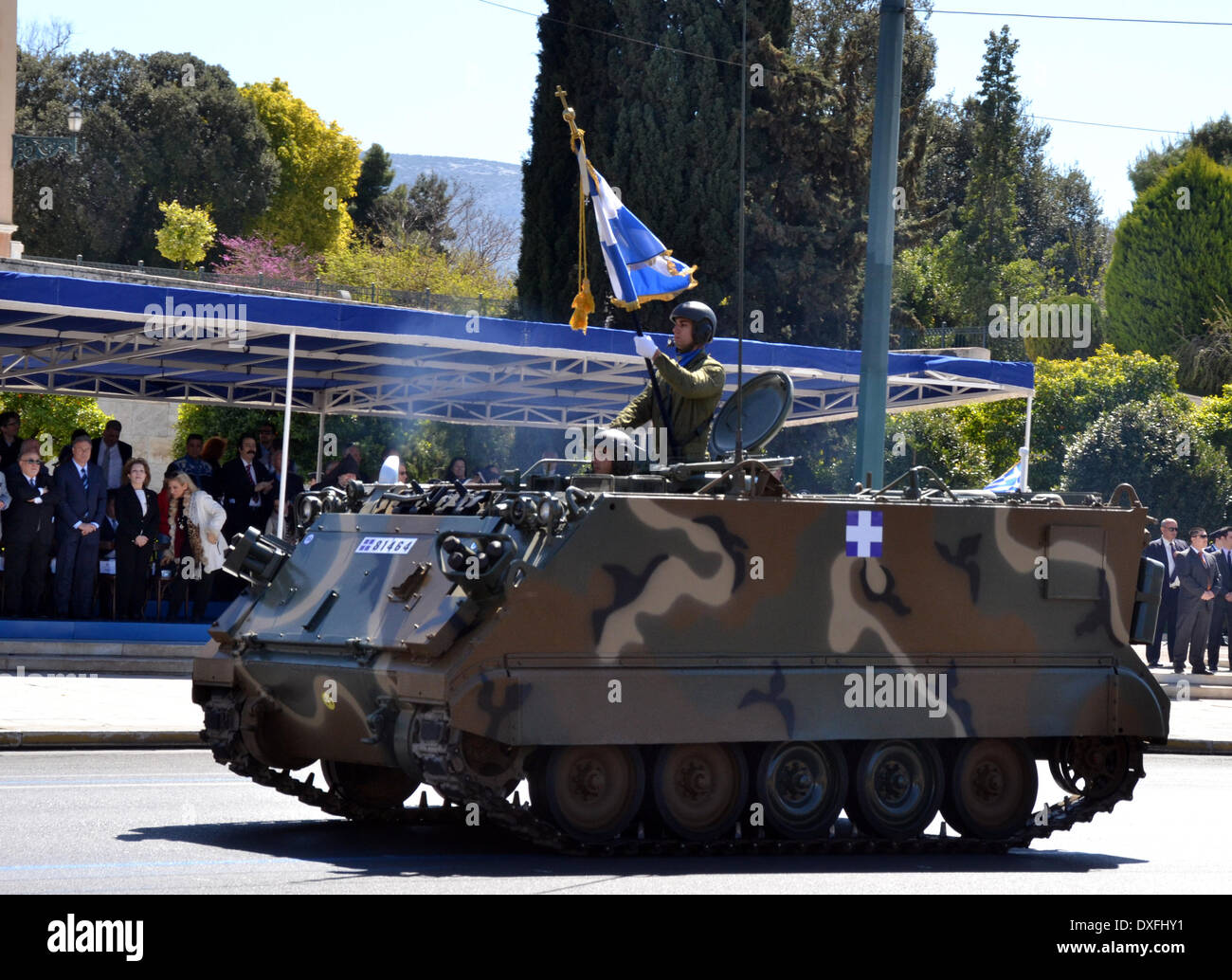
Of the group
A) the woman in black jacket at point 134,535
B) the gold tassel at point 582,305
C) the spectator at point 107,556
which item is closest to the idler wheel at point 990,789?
the gold tassel at point 582,305

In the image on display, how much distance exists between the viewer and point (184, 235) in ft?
194

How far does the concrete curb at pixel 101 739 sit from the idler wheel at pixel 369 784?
3.03m

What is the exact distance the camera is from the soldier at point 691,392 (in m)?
11.1

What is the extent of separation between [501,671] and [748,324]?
31444 millimetres

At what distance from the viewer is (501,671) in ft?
30.2

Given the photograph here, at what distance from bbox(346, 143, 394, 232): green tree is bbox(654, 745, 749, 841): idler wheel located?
74.3 meters

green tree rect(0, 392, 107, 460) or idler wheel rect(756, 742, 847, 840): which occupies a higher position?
green tree rect(0, 392, 107, 460)

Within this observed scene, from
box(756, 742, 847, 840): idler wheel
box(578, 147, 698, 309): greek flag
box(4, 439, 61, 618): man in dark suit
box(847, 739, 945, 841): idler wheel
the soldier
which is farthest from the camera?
box(4, 439, 61, 618): man in dark suit

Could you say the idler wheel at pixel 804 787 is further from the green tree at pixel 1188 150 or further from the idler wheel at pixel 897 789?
the green tree at pixel 1188 150

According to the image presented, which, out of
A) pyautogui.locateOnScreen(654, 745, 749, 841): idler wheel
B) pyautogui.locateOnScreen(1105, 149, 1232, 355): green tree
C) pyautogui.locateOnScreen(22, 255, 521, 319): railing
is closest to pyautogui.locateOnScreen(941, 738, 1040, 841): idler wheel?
pyautogui.locateOnScreen(654, 745, 749, 841): idler wheel

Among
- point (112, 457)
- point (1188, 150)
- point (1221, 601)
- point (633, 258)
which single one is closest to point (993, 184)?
point (1188, 150)

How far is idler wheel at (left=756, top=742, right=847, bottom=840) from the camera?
10.1m

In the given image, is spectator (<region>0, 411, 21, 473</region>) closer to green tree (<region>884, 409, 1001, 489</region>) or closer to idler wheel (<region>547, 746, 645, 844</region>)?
idler wheel (<region>547, 746, 645, 844</region>)
